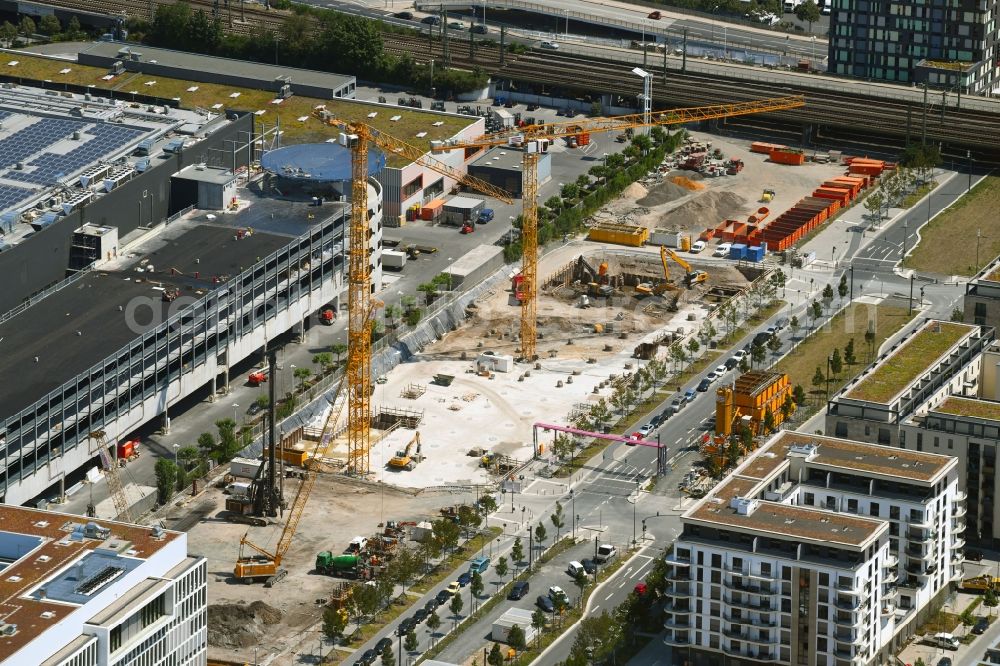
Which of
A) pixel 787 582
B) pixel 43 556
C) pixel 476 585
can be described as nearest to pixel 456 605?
pixel 476 585

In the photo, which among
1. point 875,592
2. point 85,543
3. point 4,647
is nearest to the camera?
point 4,647

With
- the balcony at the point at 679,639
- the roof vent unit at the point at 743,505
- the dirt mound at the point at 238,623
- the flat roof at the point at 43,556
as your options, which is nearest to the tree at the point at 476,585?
the dirt mound at the point at 238,623

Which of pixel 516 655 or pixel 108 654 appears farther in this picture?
pixel 516 655

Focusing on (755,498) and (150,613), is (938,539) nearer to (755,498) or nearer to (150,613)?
(755,498)

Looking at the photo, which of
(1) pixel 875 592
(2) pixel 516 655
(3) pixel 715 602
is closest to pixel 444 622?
(2) pixel 516 655

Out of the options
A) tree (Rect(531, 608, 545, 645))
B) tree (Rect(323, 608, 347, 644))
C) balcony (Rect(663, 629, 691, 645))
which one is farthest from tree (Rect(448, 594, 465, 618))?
balcony (Rect(663, 629, 691, 645))

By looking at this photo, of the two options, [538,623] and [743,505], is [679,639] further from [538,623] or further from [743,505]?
[743,505]
